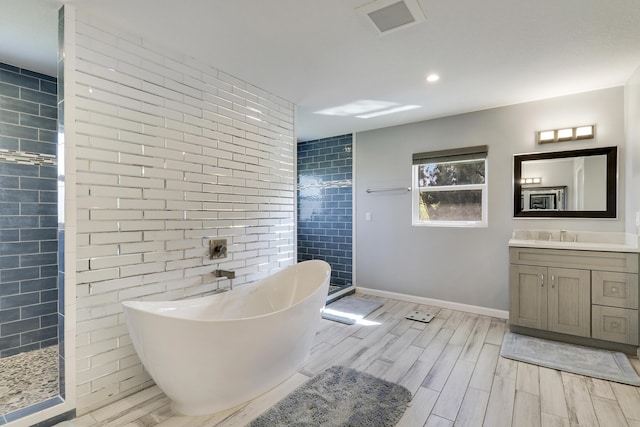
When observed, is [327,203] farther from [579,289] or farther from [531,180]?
[579,289]

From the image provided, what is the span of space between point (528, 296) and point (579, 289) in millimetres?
391

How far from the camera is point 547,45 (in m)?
2.14

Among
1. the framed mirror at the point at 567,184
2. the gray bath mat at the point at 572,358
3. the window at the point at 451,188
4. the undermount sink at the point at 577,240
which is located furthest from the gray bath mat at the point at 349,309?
the framed mirror at the point at 567,184

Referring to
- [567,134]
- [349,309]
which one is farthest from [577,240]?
[349,309]

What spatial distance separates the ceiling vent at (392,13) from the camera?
1.72 meters

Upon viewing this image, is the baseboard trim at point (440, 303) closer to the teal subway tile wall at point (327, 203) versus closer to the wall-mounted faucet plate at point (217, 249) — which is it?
the teal subway tile wall at point (327, 203)

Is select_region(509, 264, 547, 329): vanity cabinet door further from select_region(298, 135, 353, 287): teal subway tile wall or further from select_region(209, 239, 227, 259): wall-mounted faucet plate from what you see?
select_region(209, 239, 227, 259): wall-mounted faucet plate

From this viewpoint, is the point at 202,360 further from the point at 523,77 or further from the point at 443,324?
the point at 523,77

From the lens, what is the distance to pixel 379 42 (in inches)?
84.2

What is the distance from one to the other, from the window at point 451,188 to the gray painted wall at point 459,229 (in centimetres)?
10

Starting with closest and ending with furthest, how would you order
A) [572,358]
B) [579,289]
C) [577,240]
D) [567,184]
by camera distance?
[572,358]
[579,289]
[577,240]
[567,184]

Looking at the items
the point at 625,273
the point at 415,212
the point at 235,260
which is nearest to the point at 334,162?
the point at 415,212

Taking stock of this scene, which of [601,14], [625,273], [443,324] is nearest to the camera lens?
[601,14]

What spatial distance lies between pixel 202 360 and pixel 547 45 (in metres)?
3.10
